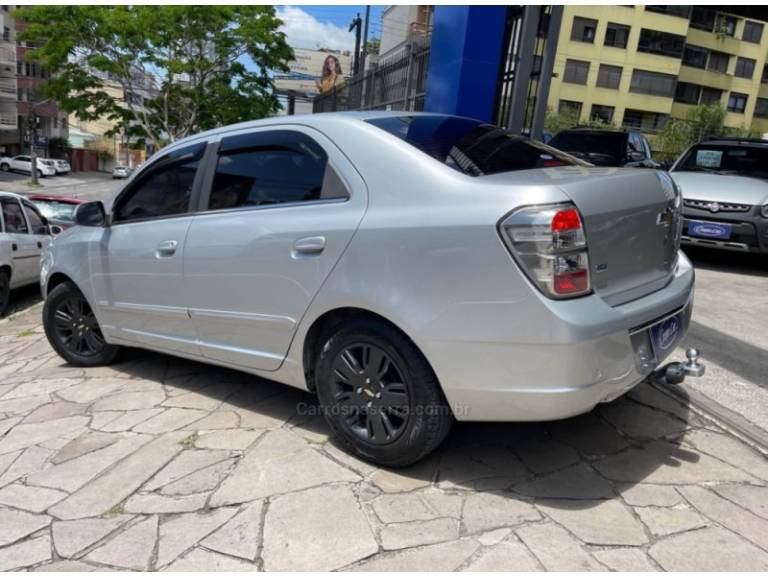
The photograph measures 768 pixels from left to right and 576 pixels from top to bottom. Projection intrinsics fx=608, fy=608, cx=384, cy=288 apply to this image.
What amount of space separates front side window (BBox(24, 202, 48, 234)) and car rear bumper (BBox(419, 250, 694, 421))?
844 cm

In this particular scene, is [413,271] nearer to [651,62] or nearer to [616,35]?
[616,35]

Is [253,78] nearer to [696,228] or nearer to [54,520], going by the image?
[696,228]

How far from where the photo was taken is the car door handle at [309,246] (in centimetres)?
284

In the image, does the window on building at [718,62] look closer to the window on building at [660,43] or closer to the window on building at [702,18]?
the window on building at [702,18]

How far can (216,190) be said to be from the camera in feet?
11.5

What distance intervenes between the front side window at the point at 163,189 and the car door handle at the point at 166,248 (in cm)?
20

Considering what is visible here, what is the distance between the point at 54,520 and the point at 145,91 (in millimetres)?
20361

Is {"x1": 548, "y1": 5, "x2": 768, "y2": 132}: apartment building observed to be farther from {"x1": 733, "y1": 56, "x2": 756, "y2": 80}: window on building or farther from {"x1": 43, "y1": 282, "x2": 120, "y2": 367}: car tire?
{"x1": 43, "y1": 282, "x2": 120, "y2": 367}: car tire

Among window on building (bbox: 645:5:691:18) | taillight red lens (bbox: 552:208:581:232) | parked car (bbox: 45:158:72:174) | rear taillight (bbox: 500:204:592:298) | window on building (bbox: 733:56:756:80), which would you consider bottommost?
parked car (bbox: 45:158:72:174)

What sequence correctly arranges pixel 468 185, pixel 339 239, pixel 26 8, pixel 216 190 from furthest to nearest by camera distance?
pixel 26 8 < pixel 216 190 < pixel 339 239 < pixel 468 185

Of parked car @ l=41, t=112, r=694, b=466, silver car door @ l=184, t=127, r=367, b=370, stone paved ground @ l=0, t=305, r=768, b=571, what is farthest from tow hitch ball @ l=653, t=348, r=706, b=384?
silver car door @ l=184, t=127, r=367, b=370

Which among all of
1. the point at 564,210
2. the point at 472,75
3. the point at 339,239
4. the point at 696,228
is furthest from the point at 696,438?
the point at 472,75

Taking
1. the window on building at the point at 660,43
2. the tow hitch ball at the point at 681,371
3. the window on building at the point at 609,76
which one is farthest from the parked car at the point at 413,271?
the window on building at the point at 660,43

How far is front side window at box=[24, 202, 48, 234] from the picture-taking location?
8945 millimetres
